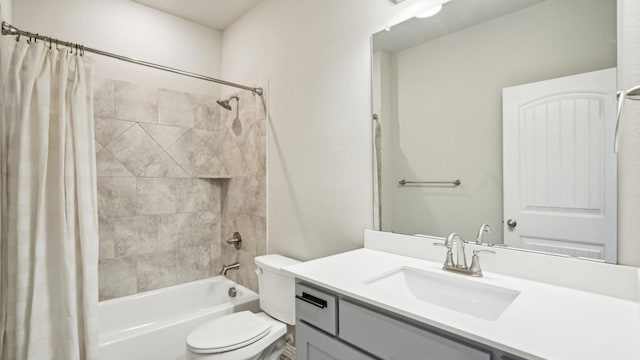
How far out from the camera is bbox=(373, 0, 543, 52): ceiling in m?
1.24

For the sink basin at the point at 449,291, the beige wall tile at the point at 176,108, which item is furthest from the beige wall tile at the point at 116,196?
the sink basin at the point at 449,291

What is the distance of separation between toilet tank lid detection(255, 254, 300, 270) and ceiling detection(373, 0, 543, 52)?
137cm

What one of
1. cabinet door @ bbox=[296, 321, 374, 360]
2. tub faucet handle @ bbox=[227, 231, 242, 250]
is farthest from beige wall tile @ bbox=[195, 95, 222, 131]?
cabinet door @ bbox=[296, 321, 374, 360]

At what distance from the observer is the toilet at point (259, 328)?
1562 millimetres

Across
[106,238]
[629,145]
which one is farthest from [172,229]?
[629,145]

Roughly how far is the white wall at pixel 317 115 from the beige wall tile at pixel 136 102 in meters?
0.85

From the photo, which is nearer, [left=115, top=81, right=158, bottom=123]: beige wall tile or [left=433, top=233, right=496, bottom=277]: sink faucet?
[left=433, top=233, right=496, bottom=277]: sink faucet

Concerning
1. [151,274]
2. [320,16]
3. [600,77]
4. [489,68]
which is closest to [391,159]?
[489,68]

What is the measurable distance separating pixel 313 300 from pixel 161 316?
1841 mm

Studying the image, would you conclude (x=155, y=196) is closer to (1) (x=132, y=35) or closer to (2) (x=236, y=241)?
(2) (x=236, y=241)

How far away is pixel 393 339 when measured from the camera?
89 cm

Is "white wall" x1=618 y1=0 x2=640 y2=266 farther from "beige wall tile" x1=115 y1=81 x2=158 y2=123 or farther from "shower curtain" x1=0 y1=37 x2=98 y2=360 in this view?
"beige wall tile" x1=115 y1=81 x2=158 y2=123

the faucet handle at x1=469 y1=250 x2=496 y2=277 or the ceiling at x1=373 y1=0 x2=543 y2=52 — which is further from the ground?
the ceiling at x1=373 y1=0 x2=543 y2=52

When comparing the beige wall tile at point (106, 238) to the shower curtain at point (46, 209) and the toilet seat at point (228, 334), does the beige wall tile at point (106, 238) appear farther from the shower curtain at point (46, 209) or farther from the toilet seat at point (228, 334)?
the toilet seat at point (228, 334)
